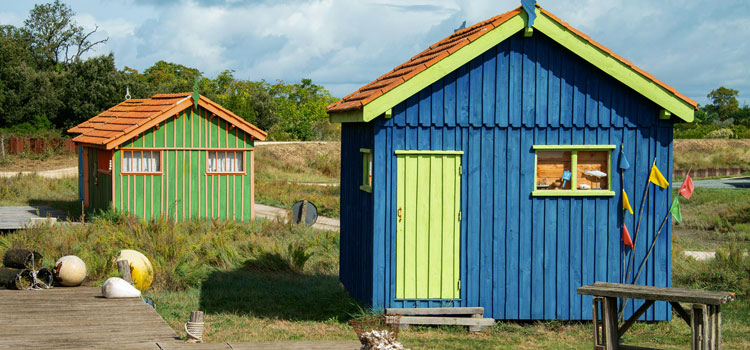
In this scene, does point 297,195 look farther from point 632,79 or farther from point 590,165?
point 632,79


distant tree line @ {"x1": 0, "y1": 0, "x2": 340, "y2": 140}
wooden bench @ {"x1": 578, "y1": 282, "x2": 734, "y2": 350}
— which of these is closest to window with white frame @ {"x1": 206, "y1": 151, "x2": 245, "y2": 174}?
wooden bench @ {"x1": 578, "y1": 282, "x2": 734, "y2": 350}

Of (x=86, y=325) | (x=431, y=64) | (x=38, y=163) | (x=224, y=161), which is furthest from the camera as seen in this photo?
(x=38, y=163)

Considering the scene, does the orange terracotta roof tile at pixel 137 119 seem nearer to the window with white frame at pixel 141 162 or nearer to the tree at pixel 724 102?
the window with white frame at pixel 141 162

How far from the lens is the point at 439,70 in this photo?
10.8 metres

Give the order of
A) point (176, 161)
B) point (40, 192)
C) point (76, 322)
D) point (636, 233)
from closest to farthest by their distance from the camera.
Answer: point (76, 322) → point (636, 233) → point (176, 161) → point (40, 192)

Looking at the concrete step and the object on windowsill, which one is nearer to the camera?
the concrete step

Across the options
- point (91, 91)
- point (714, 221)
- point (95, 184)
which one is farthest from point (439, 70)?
point (91, 91)

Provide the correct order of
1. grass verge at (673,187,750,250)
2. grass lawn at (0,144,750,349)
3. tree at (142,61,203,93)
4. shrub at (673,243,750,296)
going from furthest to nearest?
1. tree at (142,61,203,93)
2. grass verge at (673,187,750,250)
3. shrub at (673,243,750,296)
4. grass lawn at (0,144,750,349)

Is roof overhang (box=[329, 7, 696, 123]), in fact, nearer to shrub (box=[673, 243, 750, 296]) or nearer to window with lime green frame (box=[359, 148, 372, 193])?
window with lime green frame (box=[359, 148, 372, 193])

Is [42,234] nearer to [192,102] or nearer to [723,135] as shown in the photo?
[192,102]

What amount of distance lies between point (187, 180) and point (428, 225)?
10724mm

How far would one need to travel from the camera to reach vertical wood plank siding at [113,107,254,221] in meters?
20.0

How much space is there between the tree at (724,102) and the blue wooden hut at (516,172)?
288 feet

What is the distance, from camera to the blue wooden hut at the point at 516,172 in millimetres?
10953
